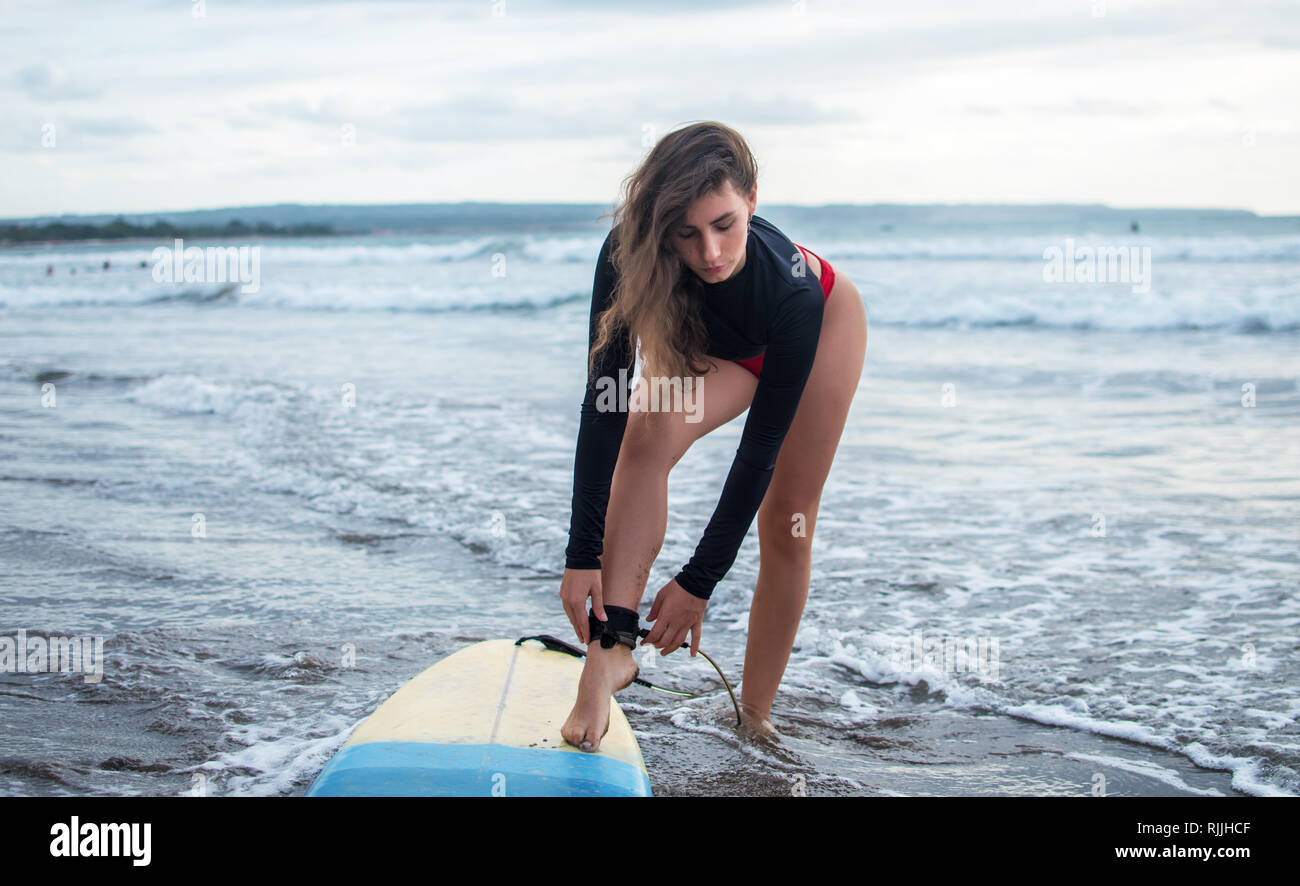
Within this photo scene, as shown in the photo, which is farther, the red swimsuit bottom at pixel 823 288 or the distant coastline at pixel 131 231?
the distant coastline at pixel 131 231

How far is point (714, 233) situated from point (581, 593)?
89 cm

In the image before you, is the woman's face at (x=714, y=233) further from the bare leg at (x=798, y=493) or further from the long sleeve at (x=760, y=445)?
the bare leg at (x=798, y=493)

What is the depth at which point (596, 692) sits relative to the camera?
2.50m

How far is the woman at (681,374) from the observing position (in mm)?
2318

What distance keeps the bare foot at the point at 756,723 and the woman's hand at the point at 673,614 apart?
676 mm

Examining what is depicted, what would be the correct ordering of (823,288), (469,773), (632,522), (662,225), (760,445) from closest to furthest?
(469,773), (662,225), (760,445), (632,522), (823,288)

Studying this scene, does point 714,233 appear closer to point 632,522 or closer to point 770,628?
point 632,522

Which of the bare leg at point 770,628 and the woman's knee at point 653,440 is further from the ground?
the woman's knee at point 653,440

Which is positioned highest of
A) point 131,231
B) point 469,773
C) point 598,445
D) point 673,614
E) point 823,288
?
point 131,231

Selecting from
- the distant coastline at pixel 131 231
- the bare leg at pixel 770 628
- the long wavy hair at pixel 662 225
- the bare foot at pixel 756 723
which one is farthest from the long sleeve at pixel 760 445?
the distant coastline at pixel 131 231

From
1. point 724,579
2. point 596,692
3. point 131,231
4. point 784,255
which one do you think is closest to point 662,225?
point 784,255
